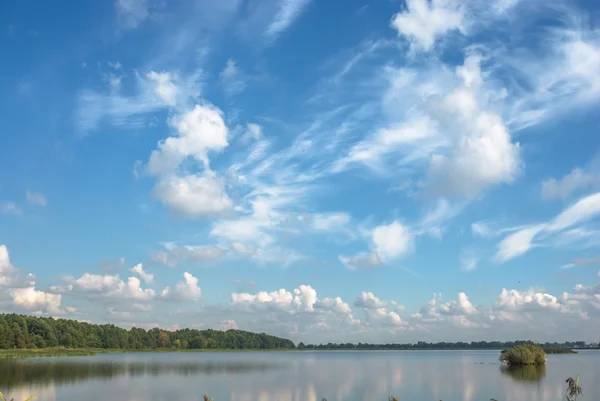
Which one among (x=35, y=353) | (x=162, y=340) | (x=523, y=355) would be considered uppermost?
(x=523, y=355)

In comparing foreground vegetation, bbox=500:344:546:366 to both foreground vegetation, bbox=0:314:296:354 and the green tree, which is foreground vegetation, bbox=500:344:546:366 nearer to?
foreground vegetation, bbox=0:314:296:354

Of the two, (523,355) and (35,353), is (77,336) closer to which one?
(35,353)

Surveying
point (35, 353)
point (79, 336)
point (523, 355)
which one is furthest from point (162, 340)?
point (523, 355)

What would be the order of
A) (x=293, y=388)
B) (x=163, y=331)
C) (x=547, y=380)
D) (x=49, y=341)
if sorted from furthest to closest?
(x=163, y=331) < (x=49, y=341) < (x=547, y=380) < (x=293, y=388)

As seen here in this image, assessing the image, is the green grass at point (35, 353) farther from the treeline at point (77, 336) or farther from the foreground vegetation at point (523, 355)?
the foreground vegetation at point (523, 355)

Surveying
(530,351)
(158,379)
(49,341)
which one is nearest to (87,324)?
(49,341)

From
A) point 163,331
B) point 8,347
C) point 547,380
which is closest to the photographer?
point 547,380

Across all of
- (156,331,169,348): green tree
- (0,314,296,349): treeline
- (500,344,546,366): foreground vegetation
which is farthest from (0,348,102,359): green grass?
(500,344,546,366): foreground vegetation

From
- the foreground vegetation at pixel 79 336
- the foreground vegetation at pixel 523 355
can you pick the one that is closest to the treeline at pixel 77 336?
the foreground vegetation at pixel 79 336

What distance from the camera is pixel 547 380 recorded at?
52.2 m

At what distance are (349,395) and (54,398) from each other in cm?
2182

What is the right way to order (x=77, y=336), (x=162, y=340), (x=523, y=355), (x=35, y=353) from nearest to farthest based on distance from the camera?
(x=523, y=355), (x=35, y=353), (x=77, y=336), (x=162, y=340)

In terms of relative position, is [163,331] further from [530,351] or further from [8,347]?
[530,351]

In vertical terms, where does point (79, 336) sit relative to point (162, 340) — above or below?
above
